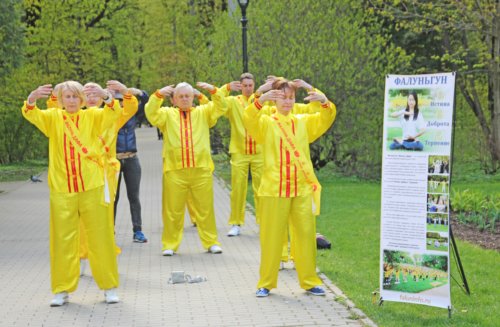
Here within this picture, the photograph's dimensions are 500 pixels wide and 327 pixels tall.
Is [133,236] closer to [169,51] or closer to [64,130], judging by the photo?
[64,130]

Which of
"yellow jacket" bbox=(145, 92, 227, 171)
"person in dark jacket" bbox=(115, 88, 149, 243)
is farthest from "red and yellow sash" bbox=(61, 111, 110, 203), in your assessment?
"person in dark jacket" bbox=(115, 88, 149, 243)

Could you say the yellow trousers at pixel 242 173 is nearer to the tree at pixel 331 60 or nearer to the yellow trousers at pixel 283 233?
the yellow trousers at pixel 283 233

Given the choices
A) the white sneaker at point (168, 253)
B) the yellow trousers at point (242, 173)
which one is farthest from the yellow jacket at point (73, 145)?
the yellow trousers at point (242, 173)

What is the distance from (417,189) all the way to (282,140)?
138cm

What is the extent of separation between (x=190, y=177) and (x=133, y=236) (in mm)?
1806

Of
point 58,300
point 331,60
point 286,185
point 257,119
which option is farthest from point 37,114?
point 331,60

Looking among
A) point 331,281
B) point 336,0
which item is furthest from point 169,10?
point 331,281

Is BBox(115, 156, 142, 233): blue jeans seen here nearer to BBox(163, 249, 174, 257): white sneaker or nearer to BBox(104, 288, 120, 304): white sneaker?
BBox(163, 249, 174, 257): white sneaker

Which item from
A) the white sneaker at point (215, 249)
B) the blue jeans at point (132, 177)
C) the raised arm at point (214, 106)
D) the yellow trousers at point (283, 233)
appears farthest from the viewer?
the blue jeans at point (132, 177)

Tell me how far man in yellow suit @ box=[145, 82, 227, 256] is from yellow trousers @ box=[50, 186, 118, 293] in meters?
2.51

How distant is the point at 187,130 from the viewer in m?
10.0

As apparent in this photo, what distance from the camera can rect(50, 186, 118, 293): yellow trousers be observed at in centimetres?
746

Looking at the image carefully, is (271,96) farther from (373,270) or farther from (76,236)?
(373,270)

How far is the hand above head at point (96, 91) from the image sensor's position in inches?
292
